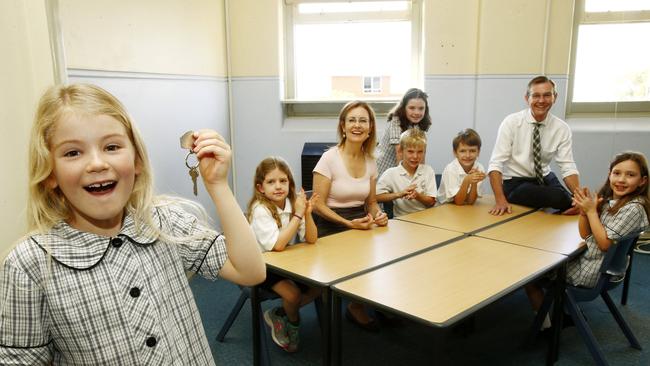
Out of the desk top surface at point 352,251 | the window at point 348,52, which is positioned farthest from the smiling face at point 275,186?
the window at point 348,52

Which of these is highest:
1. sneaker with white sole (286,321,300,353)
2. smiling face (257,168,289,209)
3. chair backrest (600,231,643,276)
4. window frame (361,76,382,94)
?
window frame (361,76,382,94)

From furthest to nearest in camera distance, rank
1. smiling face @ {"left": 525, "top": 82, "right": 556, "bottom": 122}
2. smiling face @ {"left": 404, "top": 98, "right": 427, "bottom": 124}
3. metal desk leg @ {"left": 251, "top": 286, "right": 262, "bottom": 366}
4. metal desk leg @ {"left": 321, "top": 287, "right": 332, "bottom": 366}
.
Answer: smiling face @ {"left": 404, "top": 98, "right": 427, "bottom": 124} → smiling face @ {"left": 525, "top": 82, "right": 556, "bottom": 122} → metal desk leg @ {"left": 251, "top": 286, "right": 262, "bottom": 366} → metal desk leg @ {"left": 321, "top": 287, "right": 332, "bottom": 366}

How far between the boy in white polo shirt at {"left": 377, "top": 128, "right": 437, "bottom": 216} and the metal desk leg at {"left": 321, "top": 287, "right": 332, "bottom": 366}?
1.31m

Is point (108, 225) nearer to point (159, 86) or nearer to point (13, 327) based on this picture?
point (13, 327)

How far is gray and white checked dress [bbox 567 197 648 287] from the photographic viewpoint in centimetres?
215

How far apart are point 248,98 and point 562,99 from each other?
2.86m

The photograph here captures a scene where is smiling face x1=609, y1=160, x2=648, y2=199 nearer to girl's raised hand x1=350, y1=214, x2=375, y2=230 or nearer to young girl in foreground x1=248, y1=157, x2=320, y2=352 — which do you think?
girl's raised hand x1=350, y1=214, x2=375, y2=230

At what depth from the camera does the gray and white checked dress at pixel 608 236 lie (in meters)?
2.15

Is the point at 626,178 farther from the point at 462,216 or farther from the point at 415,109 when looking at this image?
the point at 415,109

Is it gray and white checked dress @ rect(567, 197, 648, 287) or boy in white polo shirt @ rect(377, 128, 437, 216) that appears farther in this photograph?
boy in white polo shirt @ rect(377, 128, 437, 216)

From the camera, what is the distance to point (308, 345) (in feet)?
8.22

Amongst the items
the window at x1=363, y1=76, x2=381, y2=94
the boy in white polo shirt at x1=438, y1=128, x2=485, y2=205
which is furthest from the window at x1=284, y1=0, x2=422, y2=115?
the boy in white polo shirt at x1=438, y1=128, x2=485, y2=205

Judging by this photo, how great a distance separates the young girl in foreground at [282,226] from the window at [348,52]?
7.92 ft

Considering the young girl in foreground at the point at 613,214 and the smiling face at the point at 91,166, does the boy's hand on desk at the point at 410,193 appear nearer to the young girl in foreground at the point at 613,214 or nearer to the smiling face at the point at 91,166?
the young girl in foreground at the point at 613,214
